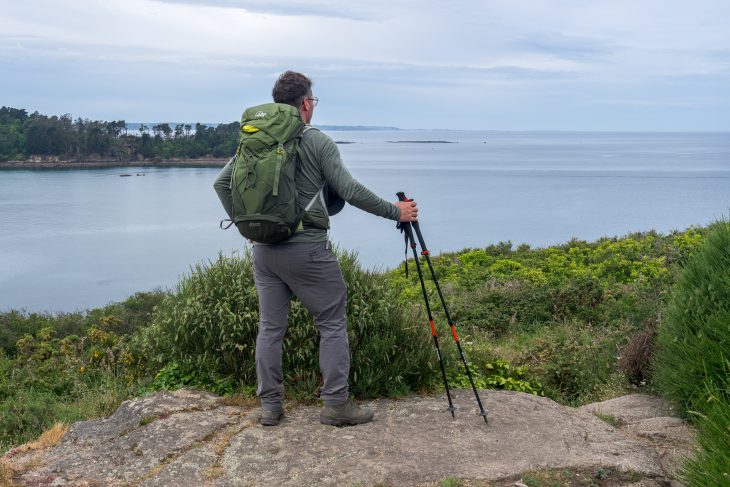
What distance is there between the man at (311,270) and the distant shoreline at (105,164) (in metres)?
89.3

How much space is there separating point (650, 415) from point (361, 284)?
250 cm

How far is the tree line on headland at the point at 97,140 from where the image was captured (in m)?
90.4

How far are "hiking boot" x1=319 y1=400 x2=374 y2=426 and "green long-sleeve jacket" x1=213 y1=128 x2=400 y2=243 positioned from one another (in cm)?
117

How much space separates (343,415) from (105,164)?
104 meters

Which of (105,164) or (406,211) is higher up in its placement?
(406,211)

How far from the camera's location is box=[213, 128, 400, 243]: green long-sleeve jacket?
4711 mm

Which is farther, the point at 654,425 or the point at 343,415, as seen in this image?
the point at 654,425

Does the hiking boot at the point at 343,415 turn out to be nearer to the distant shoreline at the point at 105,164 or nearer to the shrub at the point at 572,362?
the shrub at the point at 572,362

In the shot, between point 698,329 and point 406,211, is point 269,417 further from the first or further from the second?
point 698,329

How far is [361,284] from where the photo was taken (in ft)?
20.9

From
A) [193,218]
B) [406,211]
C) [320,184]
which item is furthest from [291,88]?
[193,218]

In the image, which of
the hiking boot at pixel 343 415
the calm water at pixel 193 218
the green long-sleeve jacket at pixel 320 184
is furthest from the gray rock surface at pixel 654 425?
the calm water at pixel 193 218

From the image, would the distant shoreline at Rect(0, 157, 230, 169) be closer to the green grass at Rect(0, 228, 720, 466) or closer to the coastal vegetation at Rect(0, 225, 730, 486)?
the green grass at Rect(0, 228, 720, 466)

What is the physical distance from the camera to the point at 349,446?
4738 millimetres
